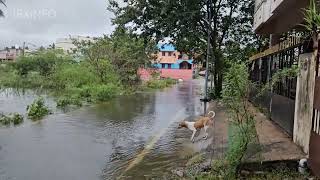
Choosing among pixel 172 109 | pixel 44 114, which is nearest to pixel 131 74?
pixel 172 109

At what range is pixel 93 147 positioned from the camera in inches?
411

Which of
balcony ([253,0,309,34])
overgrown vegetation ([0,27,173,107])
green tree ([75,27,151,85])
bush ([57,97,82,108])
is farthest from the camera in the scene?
green tree ([75,27,151,85])

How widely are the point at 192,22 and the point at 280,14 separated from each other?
8.38m

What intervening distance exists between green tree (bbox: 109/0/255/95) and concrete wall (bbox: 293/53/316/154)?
1184cm

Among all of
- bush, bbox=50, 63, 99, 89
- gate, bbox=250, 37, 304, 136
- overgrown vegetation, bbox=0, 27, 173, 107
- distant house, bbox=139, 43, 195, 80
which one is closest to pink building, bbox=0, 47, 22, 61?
distant house, bbox=139, 43, 195, 80

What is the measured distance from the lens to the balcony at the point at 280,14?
11.0 meters

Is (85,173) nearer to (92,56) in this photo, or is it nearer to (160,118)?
(160,118)

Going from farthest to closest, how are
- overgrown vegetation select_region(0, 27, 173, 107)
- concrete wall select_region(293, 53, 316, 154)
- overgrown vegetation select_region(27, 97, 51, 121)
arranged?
overgrown vegetation select_region(0, 27, 173, 107) → overgrown vegetation select_region(27, 97, 51, 121) → concrete wall select_region(293, 53, 316, 154)

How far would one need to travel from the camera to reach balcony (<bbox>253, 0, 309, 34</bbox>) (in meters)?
11.0

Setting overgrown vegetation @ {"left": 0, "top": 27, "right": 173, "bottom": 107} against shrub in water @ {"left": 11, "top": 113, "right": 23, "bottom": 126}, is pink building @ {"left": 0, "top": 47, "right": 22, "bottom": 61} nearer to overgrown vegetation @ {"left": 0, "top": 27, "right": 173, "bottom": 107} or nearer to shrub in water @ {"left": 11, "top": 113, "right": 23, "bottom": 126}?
overgrown vegetation @ {"left": 0, "top": 27, "right": 173, "bottom": 107}

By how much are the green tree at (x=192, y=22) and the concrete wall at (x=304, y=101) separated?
11844 mm

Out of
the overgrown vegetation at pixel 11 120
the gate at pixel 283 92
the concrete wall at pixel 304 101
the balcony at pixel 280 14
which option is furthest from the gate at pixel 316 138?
the overgrown vegetation at pixel 11 120

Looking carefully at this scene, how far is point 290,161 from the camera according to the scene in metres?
7.01

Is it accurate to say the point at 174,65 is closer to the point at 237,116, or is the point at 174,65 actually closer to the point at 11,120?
the point at 11,120
